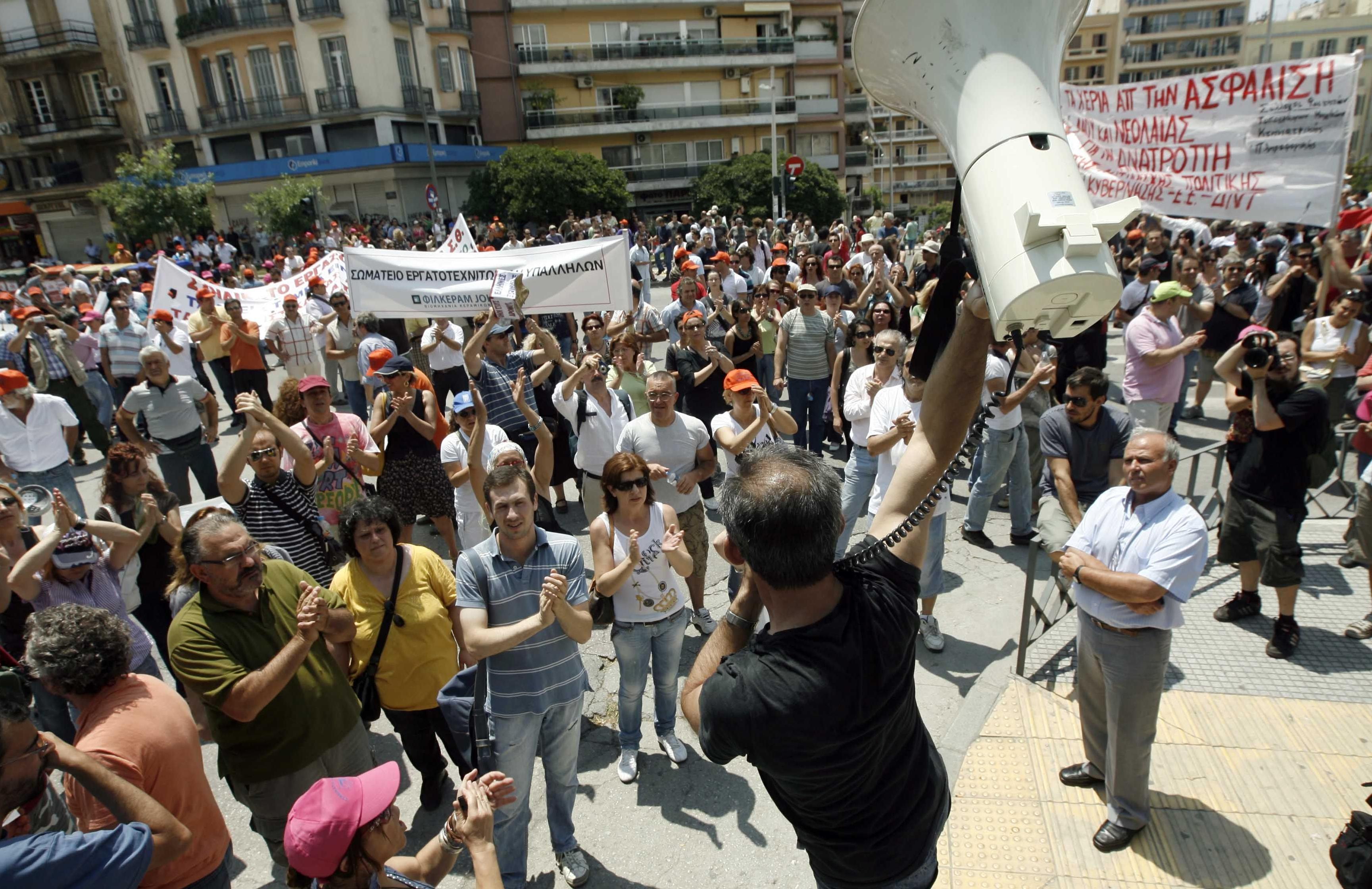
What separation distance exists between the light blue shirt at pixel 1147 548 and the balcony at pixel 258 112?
4271cm

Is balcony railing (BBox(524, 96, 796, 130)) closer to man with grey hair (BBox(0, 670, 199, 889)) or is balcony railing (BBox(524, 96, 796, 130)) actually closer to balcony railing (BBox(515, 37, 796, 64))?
balcony railing (BBox(515, 37, 796, 64))

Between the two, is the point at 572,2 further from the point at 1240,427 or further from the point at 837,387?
the point at 1240,427

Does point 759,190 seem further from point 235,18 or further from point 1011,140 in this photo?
point 1011,140

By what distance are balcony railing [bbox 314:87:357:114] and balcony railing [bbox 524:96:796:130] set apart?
354 inches

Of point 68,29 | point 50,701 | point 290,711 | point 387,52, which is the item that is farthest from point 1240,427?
point 68,29

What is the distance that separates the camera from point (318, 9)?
36219 mm

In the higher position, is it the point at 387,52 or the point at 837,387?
the point at 387,52

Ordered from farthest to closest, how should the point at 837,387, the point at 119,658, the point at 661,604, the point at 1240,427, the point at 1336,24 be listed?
the point at 1336,24 → the point at 837,387 → the point at 1240,427 → the point at 661,604 → the point at 119,658

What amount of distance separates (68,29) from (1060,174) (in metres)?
51.8

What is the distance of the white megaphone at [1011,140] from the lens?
47.2 inches

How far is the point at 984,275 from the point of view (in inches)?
52.1

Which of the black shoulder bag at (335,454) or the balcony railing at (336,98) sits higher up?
the balcony railing at (336,98)

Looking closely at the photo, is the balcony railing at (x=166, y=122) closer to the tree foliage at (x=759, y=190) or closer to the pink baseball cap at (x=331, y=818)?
the tree foliage at (x=759, y=190)

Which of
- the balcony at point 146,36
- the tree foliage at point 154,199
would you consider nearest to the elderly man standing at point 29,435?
the tree foliage at point 154,199
